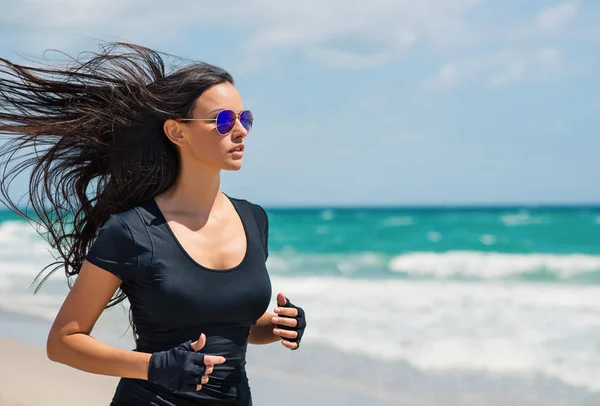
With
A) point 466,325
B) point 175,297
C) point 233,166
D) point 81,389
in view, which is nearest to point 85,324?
point 175,297

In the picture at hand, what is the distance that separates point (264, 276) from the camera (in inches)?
109

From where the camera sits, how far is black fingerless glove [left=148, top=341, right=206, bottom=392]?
236 centimetres

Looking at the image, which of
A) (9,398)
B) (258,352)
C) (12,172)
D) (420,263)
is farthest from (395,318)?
(420,263)

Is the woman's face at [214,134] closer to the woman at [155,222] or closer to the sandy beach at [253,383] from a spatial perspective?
the woman at [155,222]

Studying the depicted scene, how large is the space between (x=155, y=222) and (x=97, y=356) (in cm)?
46

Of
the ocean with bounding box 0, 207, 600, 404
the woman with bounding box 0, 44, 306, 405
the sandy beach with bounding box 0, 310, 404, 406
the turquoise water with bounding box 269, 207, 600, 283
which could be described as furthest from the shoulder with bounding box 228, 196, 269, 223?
the turquoise water with bounding box 269, 207, 600, 283

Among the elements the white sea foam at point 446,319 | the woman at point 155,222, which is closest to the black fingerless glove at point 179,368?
the woman at point 155,222

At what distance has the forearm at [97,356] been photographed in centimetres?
247

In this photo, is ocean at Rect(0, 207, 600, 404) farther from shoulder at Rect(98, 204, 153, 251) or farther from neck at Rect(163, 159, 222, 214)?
shoulder at Rect(98, 204, 153, 251)

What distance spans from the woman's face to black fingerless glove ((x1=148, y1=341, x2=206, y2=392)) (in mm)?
655

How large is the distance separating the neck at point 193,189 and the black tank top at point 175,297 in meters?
0.09

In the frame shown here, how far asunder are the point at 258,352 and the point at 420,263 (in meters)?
14.4

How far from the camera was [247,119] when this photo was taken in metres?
2.81

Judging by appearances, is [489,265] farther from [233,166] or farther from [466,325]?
[233,166]
